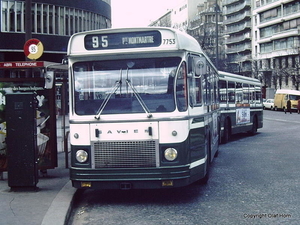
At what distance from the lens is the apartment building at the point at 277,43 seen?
80.1 meters

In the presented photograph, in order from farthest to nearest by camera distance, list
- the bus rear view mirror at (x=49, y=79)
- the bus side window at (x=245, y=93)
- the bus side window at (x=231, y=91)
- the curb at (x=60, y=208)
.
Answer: the bus side window at (x=245, y=93), the bus side window at (x=231, y=91), the bus rear view mirror at (x=49, y=79), the curb at (x=60, y=208)

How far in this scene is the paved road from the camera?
7.45 metres

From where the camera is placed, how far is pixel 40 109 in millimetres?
10477

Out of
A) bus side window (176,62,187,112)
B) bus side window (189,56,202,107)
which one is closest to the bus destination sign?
bus side window (176,62,187,112)

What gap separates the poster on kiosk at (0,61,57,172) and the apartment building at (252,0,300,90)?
65.6 meters

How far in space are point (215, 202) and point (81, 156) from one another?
89.1 inches

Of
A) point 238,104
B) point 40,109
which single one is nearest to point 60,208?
point 40,109

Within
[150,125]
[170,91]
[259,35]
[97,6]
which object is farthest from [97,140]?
[259,35]

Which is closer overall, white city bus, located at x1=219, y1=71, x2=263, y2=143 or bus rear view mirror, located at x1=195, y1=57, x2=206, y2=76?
bus rear view mirror, located at x1=195, y1=57, x2=206, y2=76

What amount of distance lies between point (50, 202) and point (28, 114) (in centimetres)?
165

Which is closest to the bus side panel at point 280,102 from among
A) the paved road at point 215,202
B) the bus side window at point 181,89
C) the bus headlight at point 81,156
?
the paved road at point 215,202

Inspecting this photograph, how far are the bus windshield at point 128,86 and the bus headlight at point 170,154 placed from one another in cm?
62

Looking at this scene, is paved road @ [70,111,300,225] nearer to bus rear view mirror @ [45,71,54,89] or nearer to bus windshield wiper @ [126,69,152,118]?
bus windshield wiper @ [126,69,152,118]

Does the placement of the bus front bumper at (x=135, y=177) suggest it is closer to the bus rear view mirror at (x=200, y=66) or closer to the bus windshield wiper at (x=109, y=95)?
the bus windshield wiper at (x=109, y=95)
